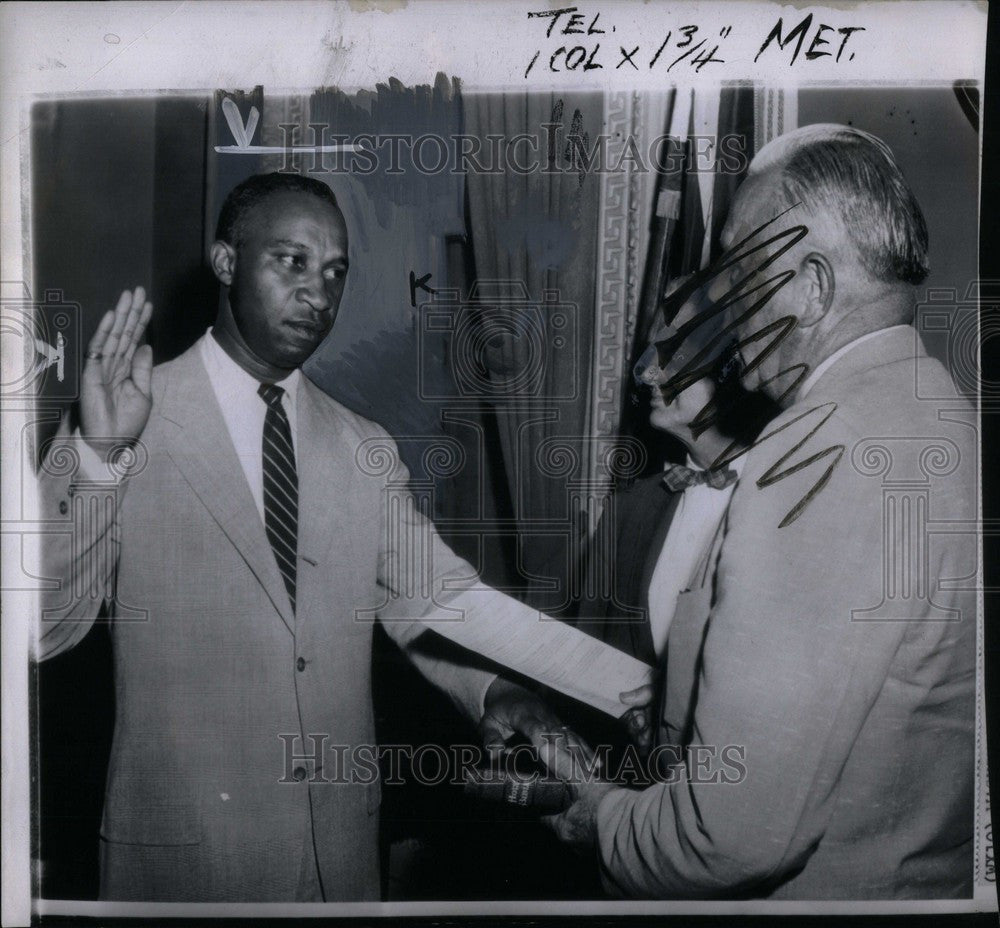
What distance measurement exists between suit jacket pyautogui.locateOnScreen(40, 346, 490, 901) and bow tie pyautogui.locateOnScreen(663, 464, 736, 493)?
0.44 metres

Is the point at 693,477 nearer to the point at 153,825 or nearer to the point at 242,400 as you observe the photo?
the point at 242,400

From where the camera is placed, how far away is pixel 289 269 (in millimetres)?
1888

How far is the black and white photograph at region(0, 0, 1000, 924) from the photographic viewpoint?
1.87m

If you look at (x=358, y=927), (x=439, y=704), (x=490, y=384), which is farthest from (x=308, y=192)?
(x=358, y=927)

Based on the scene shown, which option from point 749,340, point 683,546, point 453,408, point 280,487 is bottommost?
point 683,546

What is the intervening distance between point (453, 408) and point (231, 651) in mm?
646

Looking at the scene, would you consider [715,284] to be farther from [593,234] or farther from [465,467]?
[465,467]

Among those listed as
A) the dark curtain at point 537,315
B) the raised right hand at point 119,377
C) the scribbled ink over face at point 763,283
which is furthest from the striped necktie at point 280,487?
the scribbled ink over face at point 763,283

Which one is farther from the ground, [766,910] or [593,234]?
[593,234]

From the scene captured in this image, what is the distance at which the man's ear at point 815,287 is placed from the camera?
1.84 meters

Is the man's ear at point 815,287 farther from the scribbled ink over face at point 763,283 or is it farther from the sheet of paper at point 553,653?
the sheet of paper at point 553,653

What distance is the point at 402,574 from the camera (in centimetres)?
190

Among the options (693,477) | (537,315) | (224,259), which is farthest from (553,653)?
(224,259)

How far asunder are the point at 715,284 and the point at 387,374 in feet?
2.19
